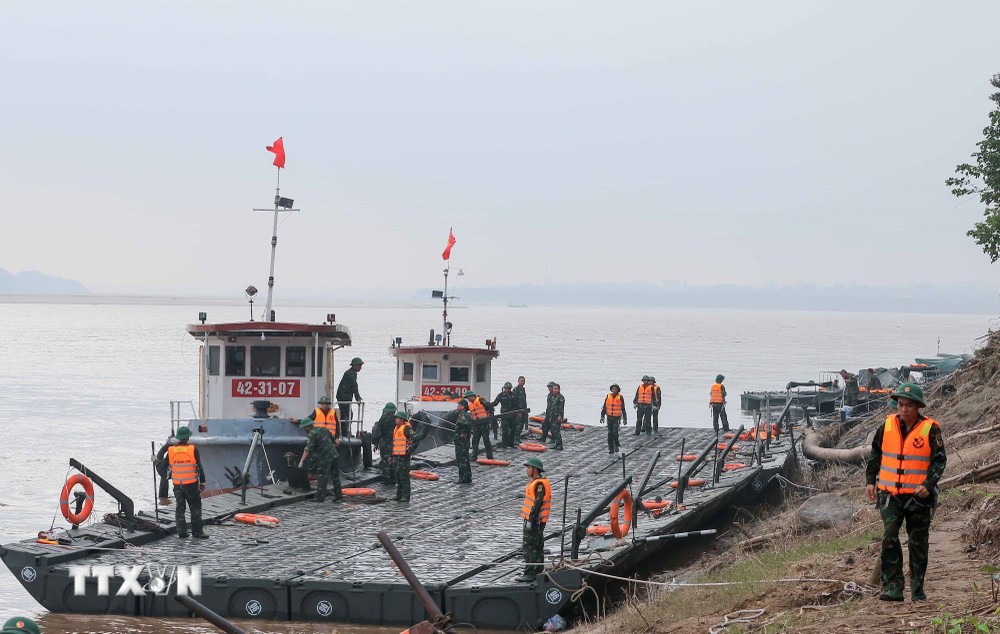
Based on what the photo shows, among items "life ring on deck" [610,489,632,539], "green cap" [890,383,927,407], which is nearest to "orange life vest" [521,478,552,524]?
"life ring on deck" [610,489,632,539]

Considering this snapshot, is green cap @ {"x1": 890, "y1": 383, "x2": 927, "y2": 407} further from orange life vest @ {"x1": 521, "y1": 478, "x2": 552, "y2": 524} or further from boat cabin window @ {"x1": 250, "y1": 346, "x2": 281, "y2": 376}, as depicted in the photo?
boat cabin window @ {"x1": 250, "y1": 346, "x2": 281, "y2": 376}

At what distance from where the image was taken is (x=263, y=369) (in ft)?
78.1

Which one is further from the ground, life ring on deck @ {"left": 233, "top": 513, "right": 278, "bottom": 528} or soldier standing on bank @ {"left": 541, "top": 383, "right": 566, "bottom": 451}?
soldier standing on bank @ {"left": 541, "top": 383, "right": 566, "bottom": 451}

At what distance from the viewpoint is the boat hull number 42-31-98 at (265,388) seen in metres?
23.6

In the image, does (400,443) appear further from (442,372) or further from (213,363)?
(442,372)

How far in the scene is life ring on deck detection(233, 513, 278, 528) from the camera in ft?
58.1

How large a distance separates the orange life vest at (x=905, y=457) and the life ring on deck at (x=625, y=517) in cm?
592

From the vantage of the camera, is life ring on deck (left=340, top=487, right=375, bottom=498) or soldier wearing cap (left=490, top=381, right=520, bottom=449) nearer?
life ring on deck (left=340, top=487, right=375, bottom=498)

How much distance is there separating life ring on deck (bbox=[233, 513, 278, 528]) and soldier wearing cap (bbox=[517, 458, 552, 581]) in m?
5.07

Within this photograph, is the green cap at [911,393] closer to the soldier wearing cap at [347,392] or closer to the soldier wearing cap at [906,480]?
the soldier wearing cap at [906,480]

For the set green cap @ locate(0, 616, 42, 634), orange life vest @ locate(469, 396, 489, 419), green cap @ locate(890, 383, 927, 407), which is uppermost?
green cap @ locate(890, 383, 927, 407)

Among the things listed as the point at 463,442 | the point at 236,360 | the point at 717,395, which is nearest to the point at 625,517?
the point at 463,442

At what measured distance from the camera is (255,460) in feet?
71.5

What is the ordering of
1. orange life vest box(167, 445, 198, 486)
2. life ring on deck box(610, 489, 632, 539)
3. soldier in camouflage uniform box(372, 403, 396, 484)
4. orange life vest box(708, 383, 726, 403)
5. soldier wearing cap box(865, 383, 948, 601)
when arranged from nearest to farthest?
soldier wearing cap box(865, 383, 948, 601)
life ring on deck box(610, 489, 632, 539)
orange life vest box(167, 445, 198, 486)
soldier in camouflage uniform box(372, 403, 396, 484)
orange life vest box(708, 383, 726, 403)
